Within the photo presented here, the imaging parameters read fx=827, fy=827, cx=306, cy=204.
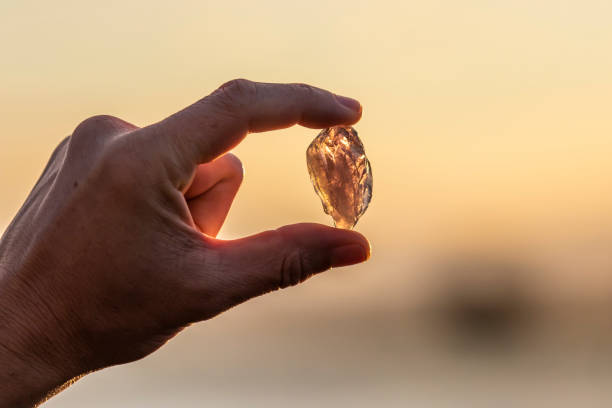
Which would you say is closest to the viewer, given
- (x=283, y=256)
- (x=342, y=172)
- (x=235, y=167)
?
(x=283, y=256)

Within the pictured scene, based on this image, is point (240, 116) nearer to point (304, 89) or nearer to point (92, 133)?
point (304, 89)

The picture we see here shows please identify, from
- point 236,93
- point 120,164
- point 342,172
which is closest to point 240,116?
point 236,93

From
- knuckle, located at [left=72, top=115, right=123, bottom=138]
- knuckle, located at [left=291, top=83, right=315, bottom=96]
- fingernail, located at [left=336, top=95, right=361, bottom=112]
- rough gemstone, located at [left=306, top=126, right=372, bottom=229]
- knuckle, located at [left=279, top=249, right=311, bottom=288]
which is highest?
knuckle, located at [left=291, top=83, right=315, bottom=96]

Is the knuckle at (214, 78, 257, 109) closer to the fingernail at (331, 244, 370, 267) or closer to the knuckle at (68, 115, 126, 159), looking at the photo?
the knuckle at (68, 115, 126, 159)

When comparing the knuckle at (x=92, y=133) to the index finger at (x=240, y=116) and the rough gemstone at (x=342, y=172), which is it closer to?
the index finger at (x=240, y=116)

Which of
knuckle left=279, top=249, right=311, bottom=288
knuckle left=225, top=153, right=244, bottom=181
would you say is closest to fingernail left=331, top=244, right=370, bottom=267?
knuckle left=279, top=249, right=311, bottom=288

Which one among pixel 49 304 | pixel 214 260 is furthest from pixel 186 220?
pixel 49 304
